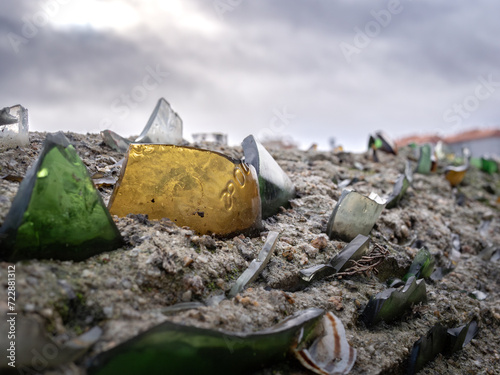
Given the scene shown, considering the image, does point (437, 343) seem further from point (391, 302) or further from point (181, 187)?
point (181, 187)

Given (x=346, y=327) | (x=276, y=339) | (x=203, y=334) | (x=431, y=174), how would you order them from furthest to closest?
(x=431, y=174) → (x=346, y=327) → (x=276, y=339) → (x=203, y=334)

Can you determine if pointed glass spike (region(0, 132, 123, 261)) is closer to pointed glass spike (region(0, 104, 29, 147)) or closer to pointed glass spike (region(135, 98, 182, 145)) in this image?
pointed glass spike (region(0, 104, 29, 147))

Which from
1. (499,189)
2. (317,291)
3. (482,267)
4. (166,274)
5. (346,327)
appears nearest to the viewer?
(166,274)

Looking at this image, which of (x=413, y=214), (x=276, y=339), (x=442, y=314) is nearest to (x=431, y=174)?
(x=413, y=214)

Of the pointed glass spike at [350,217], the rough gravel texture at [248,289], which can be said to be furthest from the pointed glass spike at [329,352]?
the pointed glass spike at [350,217]

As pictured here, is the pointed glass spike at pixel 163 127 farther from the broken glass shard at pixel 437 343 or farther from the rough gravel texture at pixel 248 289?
the broken glass shard at pixel 437 343

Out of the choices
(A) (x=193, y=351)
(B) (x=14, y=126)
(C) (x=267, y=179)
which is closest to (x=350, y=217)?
(C) (x=267, y=179)

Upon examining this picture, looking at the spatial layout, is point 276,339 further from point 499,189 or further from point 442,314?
point 499,189

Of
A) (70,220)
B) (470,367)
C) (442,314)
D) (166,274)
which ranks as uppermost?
(70,220)
